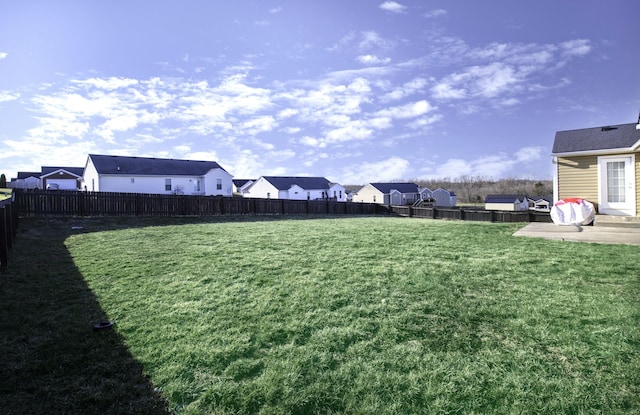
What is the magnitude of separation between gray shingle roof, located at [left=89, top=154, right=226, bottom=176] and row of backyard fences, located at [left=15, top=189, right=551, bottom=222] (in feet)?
66.6

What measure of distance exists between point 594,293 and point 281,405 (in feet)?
15.0

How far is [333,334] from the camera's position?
406 centimetres

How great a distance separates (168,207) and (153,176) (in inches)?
849

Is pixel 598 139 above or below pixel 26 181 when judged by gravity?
below

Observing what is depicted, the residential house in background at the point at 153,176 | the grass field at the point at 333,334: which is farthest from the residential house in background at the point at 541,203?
the grass field at the point at 333,334

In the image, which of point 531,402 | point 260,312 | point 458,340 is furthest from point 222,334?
point 531,402

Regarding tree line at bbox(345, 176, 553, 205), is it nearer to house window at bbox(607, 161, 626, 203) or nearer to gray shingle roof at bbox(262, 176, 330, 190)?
gray shingle roof at bbox(262, 176, 330, 190)

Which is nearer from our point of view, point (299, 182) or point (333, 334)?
point (333, 334)

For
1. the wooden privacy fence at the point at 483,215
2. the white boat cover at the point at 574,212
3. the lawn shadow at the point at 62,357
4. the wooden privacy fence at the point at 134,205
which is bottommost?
the lawn shadow at the point at 62,357

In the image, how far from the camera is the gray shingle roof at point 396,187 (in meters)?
66.4

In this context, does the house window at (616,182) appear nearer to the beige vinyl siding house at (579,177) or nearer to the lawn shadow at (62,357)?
the beige vinyl siding house at (579,177)

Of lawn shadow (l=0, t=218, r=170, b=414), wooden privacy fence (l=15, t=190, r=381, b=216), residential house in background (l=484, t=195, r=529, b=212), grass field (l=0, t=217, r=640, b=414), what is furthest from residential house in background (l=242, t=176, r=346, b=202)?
lawn shadow (l=0, t=218, r=170, b=414)

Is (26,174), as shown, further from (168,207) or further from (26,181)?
(168,207)

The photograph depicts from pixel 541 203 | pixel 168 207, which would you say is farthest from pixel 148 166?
pixel 541 203
